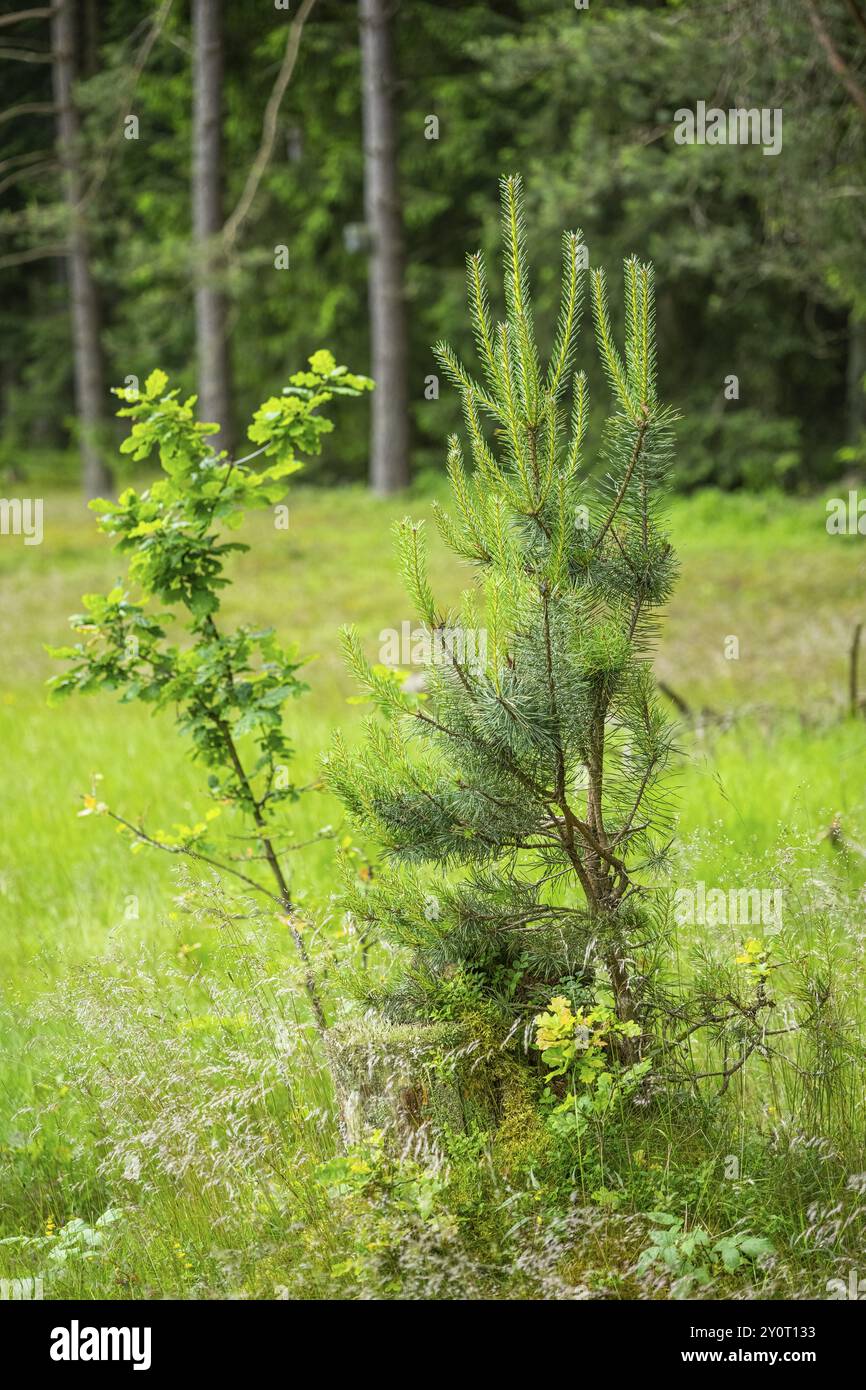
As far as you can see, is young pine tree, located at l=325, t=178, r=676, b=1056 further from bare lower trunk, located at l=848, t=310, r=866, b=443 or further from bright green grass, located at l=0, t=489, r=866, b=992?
bare lower trunk, located at l=848, t=310, r=866, b=443

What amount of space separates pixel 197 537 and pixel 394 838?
56.1 inches

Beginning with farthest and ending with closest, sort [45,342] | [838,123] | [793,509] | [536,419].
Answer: [45,342], [793,509], [838,123], [536,419]

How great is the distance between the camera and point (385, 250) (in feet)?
67.7

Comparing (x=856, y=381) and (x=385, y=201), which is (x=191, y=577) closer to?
(x=385, y=201)

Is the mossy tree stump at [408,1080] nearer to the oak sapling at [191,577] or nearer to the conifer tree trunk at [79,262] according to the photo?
the oak sapling at [191,577]

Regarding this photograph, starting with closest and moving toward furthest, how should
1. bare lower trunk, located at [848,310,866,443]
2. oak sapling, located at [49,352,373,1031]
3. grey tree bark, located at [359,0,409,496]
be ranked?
oak sapling, located at [49,352,373,1031] < grey tree bark, located at [359,0,409,496] < bare lower trunk, located at [848,310,866,443]

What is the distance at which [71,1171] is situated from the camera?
164 inches

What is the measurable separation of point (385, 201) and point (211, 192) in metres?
2.71

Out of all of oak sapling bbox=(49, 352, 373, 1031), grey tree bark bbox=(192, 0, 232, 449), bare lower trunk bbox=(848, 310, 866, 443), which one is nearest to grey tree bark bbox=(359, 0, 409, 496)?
grey tree bark bbox=(192, 0, 232, 449)

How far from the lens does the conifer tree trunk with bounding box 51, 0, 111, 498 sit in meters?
22.2

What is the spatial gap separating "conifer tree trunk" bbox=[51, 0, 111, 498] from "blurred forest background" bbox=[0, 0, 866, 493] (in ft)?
0.21
